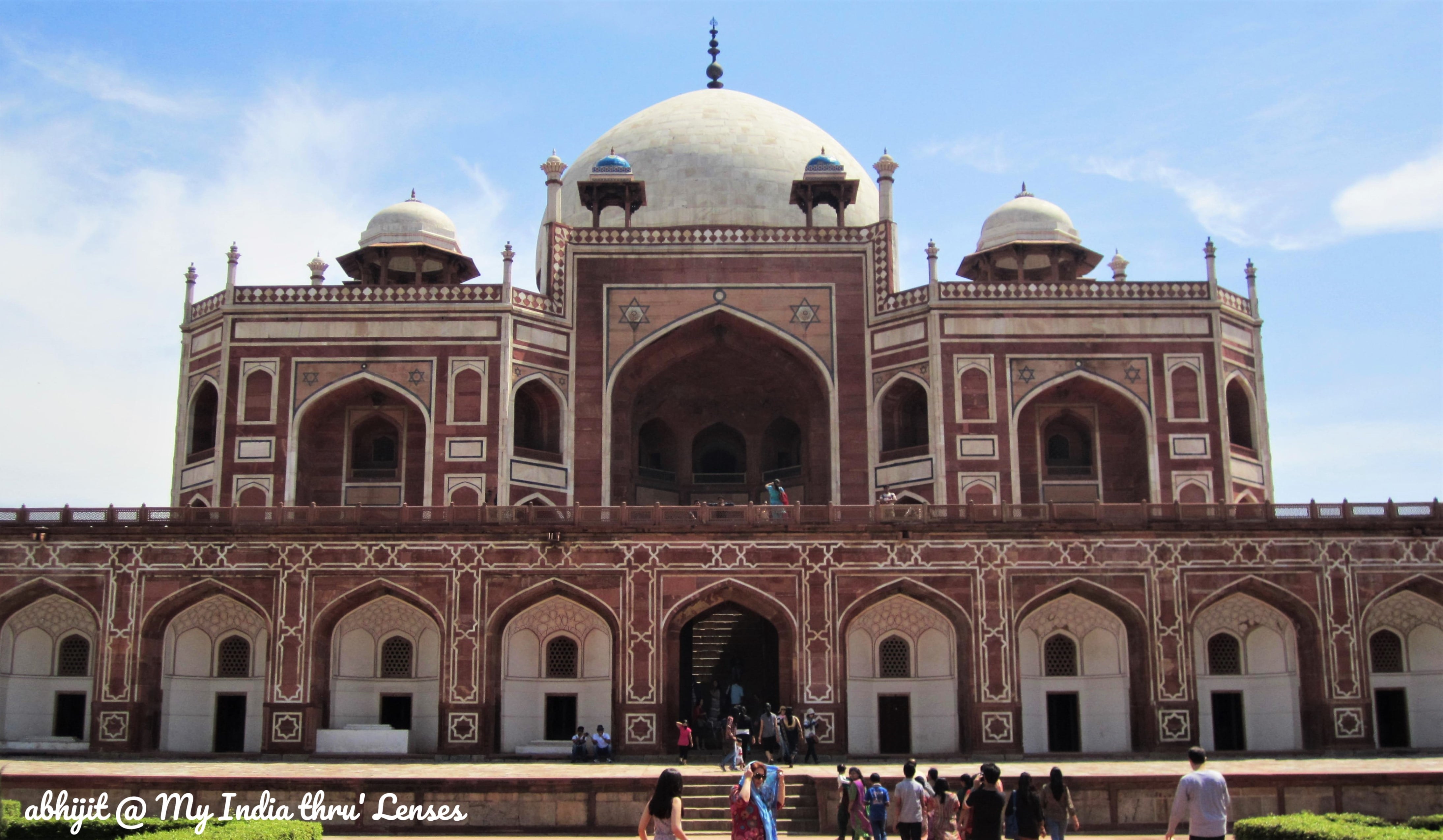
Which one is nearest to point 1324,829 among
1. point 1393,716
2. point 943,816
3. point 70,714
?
point 943,816

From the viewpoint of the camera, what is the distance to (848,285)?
26.5 metres

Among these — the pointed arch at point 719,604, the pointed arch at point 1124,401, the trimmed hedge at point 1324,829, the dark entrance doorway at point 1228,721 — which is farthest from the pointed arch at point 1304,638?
the trimmed hedge at point 1324,829

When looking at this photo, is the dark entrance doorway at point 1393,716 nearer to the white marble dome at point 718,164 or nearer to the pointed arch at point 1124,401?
the pointed arch at point 1124,401

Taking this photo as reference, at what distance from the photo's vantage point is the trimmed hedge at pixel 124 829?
10.5 metres

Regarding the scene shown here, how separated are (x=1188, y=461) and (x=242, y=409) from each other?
1641 centimetres

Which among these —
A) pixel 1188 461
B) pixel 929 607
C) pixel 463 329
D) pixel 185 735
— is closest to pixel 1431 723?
pixel 1188 461

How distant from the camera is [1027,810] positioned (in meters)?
9.57

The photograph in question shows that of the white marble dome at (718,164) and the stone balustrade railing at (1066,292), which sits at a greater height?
the white marble dome at (718,164)

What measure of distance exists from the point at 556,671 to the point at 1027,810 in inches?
502

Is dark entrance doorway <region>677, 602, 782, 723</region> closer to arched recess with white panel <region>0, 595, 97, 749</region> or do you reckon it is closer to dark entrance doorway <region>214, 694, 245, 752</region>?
dark entrance doorway <region>214, 694, 245, 752</region>

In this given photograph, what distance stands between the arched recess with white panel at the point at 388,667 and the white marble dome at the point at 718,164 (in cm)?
1069

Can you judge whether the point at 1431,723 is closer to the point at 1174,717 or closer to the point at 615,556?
the point at 1174,717

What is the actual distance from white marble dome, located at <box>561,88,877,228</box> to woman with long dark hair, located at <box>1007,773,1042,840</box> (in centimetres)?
1994

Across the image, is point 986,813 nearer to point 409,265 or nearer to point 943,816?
point 943,816
